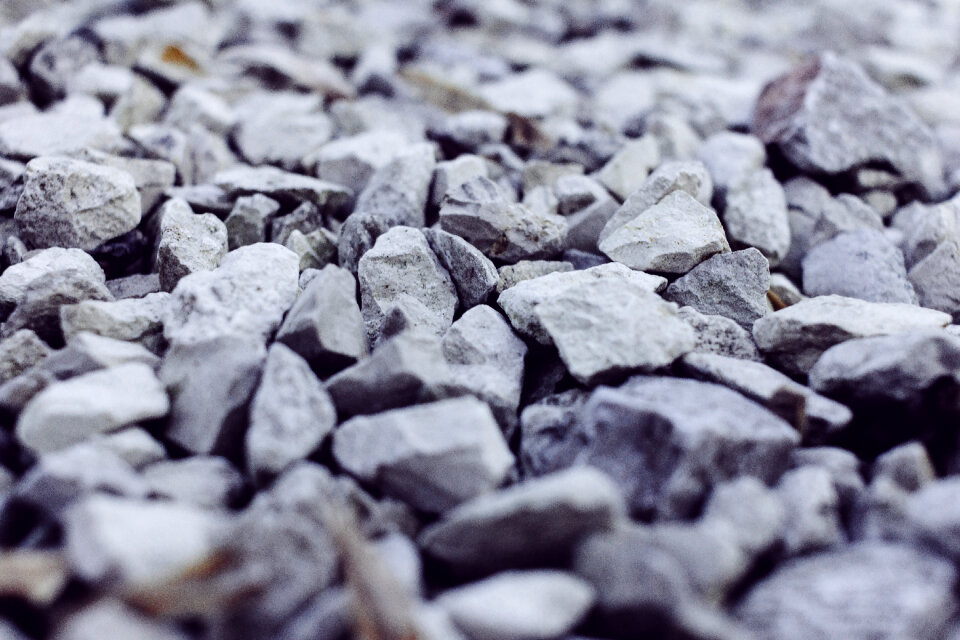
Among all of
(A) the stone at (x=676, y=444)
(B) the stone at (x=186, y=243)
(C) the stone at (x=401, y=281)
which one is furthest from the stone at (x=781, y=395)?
(B) the stone at (x=186, y=243)

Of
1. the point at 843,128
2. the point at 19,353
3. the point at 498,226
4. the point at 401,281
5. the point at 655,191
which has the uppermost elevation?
the point at 843,128

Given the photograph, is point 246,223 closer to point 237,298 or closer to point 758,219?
point 237,298

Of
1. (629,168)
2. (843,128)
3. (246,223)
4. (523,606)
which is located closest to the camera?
(523,606)

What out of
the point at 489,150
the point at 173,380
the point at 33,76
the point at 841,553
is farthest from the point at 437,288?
the point at 33,76

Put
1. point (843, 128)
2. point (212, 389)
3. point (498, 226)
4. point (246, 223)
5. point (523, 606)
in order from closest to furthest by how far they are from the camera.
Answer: point (523, 606) → point (212, 389) → point (498, 226) → point (246, 223) → point (843, 128)

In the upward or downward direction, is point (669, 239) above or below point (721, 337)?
above

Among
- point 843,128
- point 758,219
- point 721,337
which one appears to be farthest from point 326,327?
point 843,128

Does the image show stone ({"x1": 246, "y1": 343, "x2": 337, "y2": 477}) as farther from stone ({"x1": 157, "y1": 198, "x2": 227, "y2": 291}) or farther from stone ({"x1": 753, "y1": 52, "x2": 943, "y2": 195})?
stone ({"x1": 753, "y1": 52, "x2": 943, "y2": 195})

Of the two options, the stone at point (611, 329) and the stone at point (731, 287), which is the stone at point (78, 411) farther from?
the stone at point (731, 287)

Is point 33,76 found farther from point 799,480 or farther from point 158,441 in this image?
point 799,480
